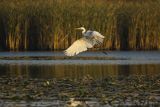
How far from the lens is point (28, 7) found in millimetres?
29953

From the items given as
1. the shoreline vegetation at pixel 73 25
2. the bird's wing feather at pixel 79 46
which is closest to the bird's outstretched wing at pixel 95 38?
the bird's wing feather at pixel 79 46

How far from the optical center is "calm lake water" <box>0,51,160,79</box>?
2013 cm

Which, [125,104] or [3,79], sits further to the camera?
[3,79]

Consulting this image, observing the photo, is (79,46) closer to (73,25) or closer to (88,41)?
(88,41)

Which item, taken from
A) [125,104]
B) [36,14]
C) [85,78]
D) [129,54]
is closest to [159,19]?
[129,54]

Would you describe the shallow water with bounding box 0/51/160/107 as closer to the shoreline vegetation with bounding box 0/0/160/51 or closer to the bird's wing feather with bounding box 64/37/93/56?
the shoreline vegetation with bounding box 0/0/160/51

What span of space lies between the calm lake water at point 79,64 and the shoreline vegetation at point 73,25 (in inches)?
36.4

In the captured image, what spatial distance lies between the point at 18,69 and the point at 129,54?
632 cm

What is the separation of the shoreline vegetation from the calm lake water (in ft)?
3.03

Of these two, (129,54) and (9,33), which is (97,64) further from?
(9,33)

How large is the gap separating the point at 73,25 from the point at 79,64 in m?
5.02

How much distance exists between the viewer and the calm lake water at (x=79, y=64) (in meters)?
20.1

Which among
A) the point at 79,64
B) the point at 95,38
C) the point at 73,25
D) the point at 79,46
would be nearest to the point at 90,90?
the point at 79,46

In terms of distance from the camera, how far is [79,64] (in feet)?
78.5
